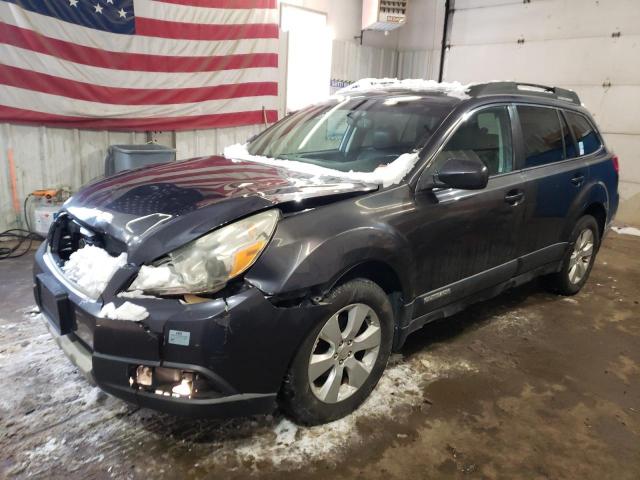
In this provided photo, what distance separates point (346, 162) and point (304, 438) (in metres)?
1.45

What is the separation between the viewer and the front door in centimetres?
252

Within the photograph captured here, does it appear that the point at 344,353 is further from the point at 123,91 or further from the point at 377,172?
the point at 123,91

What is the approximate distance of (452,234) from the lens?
2.62 meters

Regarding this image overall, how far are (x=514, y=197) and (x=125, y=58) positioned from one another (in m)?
4.40

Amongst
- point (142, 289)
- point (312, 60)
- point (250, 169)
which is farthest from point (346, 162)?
point (312, 60)

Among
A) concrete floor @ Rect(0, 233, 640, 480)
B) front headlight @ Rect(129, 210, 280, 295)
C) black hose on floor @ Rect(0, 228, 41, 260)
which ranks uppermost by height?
front headlight @ Rect(129, 210, 280, 295)

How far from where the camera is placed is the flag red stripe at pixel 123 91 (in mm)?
4734

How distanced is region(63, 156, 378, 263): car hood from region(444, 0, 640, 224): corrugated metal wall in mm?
6435

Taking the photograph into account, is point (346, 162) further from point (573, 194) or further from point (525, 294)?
point (525, 294)

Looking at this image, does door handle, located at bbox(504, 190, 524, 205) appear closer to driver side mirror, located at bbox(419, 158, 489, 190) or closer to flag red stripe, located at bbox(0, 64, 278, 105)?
driver side mirror, located at bbox(419, 158, 489, 190)

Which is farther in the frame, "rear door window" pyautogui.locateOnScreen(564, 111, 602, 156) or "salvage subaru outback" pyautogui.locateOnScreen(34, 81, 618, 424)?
"rear door window" pyautogui.locateOnScreen(564, 111, 602, 156)

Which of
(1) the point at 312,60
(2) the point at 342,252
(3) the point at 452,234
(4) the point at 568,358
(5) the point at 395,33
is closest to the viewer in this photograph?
(2) the point at 342,252

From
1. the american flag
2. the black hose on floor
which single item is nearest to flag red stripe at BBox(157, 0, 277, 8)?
the american flag

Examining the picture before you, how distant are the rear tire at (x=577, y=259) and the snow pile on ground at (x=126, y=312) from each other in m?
3.21
